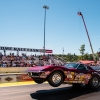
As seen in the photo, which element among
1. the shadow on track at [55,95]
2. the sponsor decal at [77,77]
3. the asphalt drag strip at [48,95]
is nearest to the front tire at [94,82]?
the sponsor decal at [77,77]

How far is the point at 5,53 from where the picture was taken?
101 ft

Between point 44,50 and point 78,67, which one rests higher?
point 44,50

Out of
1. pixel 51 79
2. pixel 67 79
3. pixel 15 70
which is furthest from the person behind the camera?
pixel 15 70

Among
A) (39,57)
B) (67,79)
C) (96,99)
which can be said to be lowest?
(96,99)

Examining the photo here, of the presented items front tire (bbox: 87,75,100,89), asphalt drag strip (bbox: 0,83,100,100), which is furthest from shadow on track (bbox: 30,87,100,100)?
front tire (bbox: 87,75,100,89)

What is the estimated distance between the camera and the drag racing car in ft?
28.4

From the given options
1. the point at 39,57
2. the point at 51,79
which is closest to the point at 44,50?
the point at 39,57

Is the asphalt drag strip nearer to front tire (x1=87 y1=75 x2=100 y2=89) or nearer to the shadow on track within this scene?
the shadow on track

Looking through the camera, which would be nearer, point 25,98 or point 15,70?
point 25,98

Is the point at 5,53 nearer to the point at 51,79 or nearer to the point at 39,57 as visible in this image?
the point at 39,57

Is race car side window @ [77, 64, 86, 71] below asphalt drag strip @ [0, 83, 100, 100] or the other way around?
the other way around

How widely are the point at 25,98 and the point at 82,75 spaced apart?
3.91 m

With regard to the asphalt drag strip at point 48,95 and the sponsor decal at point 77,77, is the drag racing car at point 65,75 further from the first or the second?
the asphalt drag strip at point 48,95

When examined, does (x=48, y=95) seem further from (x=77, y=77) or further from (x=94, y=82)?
(x=94, y=82)
